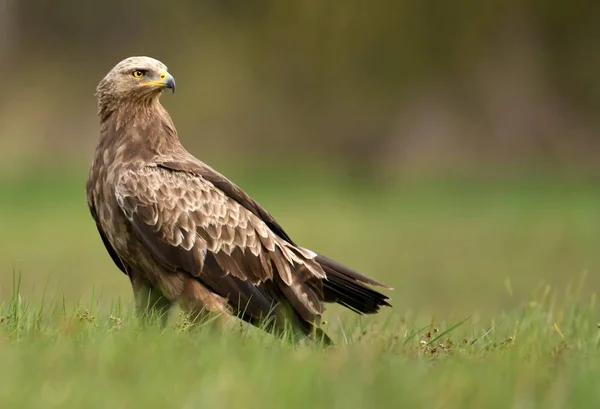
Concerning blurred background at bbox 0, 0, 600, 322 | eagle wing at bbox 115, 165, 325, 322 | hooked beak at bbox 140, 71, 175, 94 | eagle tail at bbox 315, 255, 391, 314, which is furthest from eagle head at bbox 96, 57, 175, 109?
blurred background at bbox 0, 0, 600, 322

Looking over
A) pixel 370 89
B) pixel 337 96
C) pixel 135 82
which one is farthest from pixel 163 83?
pixel 370 89

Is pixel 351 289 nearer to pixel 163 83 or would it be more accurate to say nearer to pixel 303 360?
pixel 163 83

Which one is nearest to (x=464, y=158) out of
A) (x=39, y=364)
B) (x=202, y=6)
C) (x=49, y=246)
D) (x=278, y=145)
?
(x=278, y=145)

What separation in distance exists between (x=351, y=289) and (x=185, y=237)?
1.08m

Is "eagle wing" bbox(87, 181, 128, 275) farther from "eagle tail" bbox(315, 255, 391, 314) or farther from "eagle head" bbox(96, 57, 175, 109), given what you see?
"eagle tail" bbox(315, 255, 391, 314)

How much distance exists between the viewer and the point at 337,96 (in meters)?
37.0

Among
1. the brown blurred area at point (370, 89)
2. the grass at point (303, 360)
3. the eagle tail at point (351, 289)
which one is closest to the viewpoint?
the grass at point (303, 360)

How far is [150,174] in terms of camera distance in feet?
23.9

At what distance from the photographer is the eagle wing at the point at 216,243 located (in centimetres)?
716

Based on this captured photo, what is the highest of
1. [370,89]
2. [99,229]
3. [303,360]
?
[370,89]

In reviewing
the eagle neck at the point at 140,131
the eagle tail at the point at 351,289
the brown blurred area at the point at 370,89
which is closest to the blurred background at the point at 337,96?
the brown blurred area at the point at 370,89

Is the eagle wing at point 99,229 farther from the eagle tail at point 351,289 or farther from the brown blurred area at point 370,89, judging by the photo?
the brown blurred area at point 370,89

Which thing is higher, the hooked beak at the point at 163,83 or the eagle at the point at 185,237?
the hooked beak at the point at 163,83

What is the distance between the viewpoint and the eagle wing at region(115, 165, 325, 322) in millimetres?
7164
